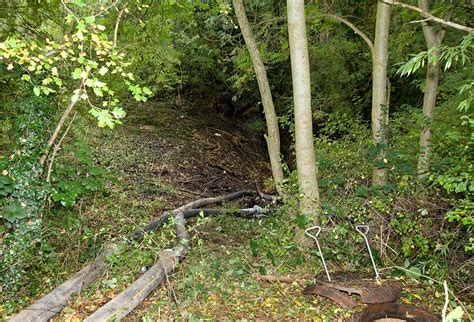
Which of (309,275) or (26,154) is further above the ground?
(26,154)

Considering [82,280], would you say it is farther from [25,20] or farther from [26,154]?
[25,20]

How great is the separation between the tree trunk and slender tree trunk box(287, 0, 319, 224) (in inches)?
41.8

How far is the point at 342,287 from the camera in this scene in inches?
137

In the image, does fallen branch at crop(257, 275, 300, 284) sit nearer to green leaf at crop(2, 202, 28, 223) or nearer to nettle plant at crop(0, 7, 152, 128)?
nettle plant at crop(0, 7, 152, 128)

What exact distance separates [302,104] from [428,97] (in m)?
2.02

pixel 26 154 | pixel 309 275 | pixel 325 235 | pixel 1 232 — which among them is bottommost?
pixel 309 275

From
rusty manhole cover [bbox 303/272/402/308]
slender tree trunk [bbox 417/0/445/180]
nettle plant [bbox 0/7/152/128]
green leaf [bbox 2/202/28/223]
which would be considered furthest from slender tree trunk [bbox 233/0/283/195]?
green leaf [bbox 2/202/28/223]

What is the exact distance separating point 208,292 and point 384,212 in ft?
7.91

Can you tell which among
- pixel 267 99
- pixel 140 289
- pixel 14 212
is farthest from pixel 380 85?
pixel 14 212

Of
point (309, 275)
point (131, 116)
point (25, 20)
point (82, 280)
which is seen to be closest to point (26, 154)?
point (82, 280)

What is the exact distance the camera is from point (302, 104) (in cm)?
439

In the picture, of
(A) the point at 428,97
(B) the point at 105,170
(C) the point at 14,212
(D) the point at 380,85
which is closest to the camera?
(C) the point at 14,212

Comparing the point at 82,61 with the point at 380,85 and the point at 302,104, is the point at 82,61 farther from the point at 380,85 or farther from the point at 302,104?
the point at 380,85

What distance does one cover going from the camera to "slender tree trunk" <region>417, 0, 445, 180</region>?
14.9 ft
